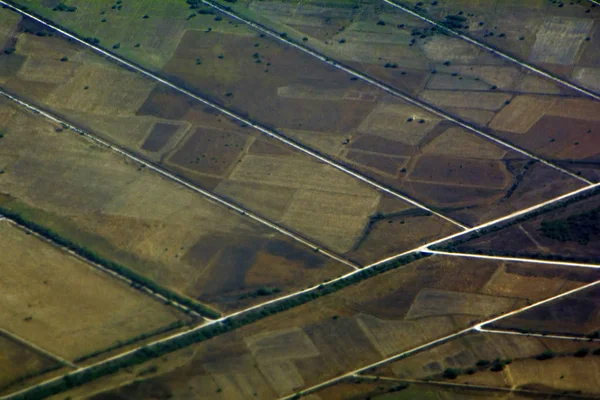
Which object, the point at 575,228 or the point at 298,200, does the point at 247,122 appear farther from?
the point at 575,228

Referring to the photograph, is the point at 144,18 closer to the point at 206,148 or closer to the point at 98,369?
the point at 206,148

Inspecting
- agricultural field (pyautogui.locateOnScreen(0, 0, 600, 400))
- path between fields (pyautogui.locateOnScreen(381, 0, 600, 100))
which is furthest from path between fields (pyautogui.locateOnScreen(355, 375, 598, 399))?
path between fields (pyautogui.locateOnScreen(381, 0, 600, 100))

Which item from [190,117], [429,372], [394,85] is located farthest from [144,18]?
[429,372]

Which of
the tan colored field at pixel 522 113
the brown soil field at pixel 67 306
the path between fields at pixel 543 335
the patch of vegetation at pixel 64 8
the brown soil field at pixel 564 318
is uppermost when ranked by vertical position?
the patch of vegetation at pixel 64 8

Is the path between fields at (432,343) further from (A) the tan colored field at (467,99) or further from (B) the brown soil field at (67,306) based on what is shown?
(A) the tan colored field at (467,99)

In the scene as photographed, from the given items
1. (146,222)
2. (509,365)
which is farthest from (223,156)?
(509,365)

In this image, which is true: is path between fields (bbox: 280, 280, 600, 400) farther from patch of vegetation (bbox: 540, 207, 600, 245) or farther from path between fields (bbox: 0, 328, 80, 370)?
path between fields (bbox: 0, 328, 80, 370)

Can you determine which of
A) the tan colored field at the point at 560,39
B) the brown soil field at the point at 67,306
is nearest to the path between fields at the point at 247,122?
the tan colored field at the point at 560,39
